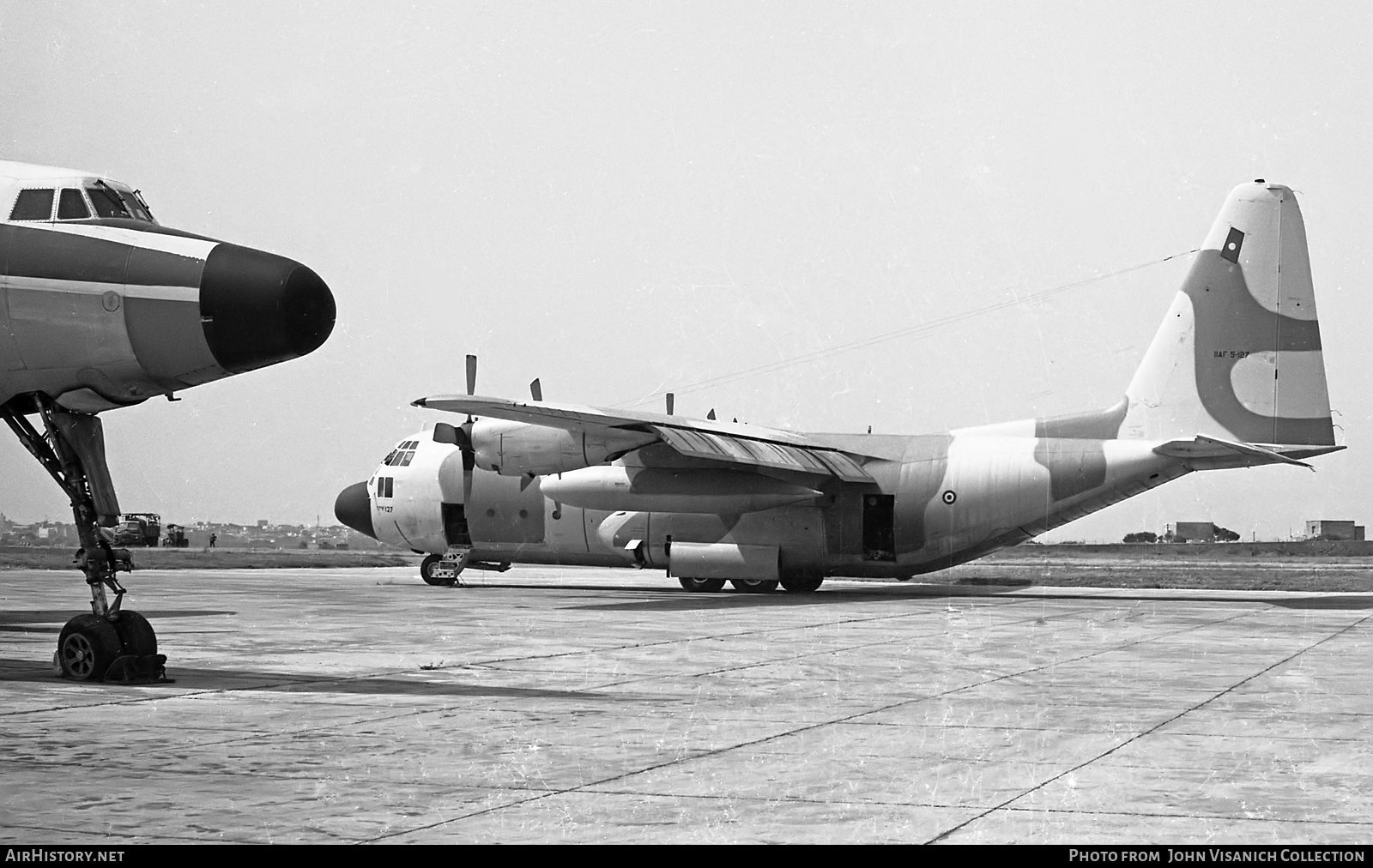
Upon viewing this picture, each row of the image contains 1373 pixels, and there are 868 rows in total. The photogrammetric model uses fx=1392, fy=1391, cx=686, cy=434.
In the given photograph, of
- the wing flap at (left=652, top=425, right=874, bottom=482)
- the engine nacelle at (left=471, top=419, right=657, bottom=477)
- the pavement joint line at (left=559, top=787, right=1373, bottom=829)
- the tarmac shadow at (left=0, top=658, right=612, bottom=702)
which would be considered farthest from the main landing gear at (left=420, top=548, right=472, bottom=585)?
the pavement joint line at (left=559, top=787, right=1373, bottom=829)

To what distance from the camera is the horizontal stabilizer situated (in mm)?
24172

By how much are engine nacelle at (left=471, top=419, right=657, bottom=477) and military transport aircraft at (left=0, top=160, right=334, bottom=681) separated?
46.0ft

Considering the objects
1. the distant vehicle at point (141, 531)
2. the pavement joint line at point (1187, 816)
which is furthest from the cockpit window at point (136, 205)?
the distant vehicle at point (141, 531)

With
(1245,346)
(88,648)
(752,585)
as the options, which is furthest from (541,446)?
(88,648)

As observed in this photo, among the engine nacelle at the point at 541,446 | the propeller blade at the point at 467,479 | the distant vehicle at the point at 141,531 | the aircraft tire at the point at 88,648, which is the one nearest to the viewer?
the aircraft tire at the point at 88,648

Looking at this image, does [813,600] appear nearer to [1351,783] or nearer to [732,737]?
[732,737]

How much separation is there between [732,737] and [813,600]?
1771 cm

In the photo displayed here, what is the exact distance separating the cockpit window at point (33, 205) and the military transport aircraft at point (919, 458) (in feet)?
35.7

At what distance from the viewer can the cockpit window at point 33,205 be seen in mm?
11805

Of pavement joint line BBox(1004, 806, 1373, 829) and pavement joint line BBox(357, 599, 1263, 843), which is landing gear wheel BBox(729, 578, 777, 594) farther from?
pavement joint line BBox(1004, 806, 1373, 829)

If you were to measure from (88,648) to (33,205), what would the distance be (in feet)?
12.7

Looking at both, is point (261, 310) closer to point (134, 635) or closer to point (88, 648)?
point (134, 635)

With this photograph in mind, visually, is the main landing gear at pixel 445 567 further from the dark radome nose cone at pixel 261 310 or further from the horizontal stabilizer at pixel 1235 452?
the dark radome nose cone at pixel 261 310
